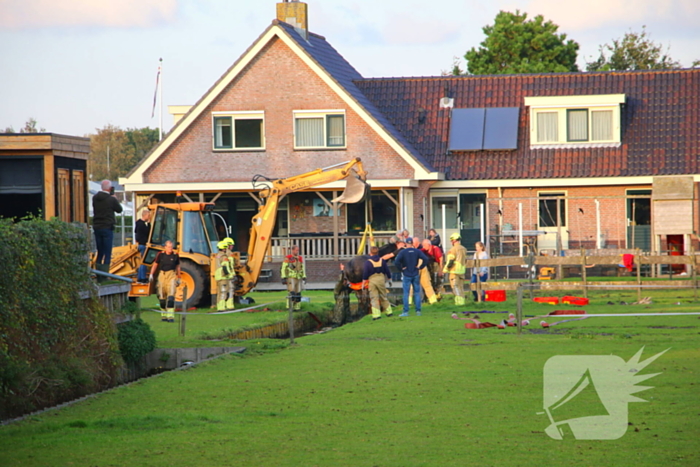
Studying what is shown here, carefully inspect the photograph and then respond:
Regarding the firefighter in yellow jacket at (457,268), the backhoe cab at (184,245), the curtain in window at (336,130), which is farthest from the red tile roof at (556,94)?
the backhoe cab at (184,245)

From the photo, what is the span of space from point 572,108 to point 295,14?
1031cm

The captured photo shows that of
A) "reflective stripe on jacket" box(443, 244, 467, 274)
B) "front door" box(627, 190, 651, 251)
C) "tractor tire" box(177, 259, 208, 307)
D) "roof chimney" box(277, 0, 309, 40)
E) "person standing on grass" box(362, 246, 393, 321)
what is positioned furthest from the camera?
"roof chimney" box(277, 0, 309, 40)

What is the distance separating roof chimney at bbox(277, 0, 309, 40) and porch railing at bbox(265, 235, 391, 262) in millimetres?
7945

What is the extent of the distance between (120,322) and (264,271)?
16.1 metres

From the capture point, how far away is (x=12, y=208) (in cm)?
1691

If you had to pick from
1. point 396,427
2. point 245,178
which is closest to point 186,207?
point 245,178

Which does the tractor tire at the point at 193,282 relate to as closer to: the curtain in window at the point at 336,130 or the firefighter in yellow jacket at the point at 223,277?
the firefighter in yellow jacket at the point at 223,277

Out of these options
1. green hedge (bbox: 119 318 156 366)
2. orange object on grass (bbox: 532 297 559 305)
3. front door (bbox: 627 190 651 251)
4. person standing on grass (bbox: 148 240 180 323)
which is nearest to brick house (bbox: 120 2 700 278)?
front door (bbox: 627 190 651 251)

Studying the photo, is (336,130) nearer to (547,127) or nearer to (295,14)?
(295,14)

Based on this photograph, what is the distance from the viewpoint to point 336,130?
33.2m

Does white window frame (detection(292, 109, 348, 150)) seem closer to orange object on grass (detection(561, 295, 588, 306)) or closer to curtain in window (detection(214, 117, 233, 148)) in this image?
curtain in window (detection(214, 117, 233, 148))

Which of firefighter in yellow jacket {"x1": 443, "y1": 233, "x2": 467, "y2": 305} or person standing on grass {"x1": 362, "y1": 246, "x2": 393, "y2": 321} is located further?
firefighter in yellow jacket {"x1": 443, "y1": 233, "x2": 467, "y2": 305}

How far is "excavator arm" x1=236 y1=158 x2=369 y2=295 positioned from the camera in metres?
25.1

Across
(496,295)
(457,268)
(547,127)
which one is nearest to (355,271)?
(457,268)
